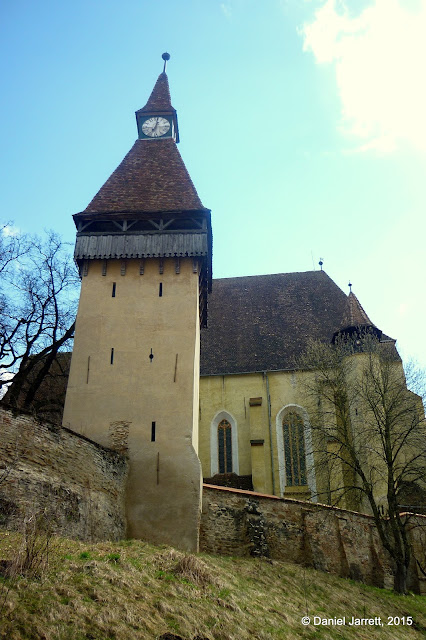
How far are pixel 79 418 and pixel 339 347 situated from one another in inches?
468

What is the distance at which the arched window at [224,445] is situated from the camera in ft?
82.6

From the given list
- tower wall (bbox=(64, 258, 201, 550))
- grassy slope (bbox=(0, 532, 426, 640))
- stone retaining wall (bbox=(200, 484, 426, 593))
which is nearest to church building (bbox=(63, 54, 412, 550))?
tower wall (bbox=(64, 258, 201, 550))

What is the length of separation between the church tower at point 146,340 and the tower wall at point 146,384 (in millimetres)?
29

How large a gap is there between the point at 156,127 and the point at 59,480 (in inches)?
693

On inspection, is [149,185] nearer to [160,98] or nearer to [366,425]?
[160,98]

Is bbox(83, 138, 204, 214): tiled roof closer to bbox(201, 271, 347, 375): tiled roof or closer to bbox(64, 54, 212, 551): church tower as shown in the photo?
bbox(64, 54, 212, 551): church tower

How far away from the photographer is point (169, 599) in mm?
9891

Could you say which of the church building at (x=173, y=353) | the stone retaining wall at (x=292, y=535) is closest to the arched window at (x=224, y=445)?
the church building at (x=173, y=353)

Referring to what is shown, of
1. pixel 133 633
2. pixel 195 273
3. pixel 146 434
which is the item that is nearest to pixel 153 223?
pixel 195 273

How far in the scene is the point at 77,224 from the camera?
20.8 meters

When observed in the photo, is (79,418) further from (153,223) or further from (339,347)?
(339,347)

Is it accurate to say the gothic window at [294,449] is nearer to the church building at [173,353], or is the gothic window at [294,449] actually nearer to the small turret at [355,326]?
the church building at [173,353]

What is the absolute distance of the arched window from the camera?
25.2 metres

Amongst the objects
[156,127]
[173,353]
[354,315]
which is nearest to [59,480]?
[173,353]
